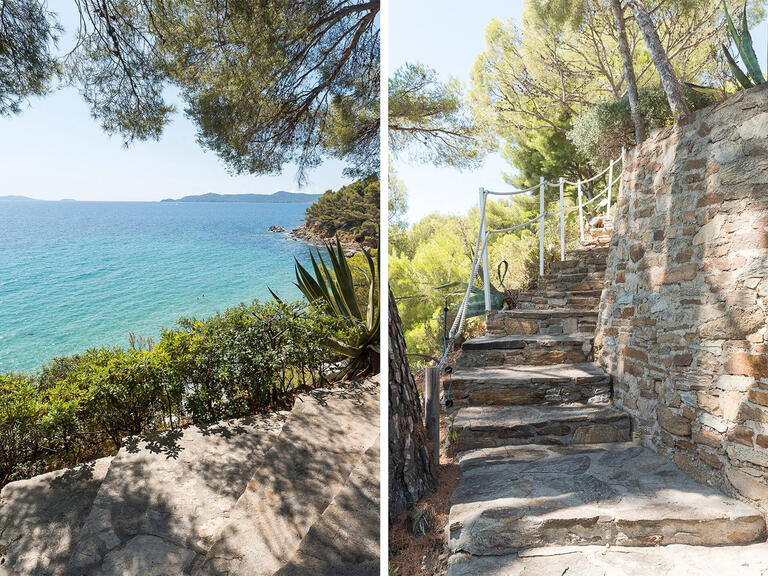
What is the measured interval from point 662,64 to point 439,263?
3434 mm

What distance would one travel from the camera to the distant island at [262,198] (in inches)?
76.2

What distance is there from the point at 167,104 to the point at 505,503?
1.94 m

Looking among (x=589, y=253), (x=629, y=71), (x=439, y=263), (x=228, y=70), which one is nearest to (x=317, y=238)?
(x=228, y=70)

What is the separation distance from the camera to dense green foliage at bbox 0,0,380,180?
155cm

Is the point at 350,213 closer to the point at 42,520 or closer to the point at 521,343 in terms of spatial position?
the point at 521,343

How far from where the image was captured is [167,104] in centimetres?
185

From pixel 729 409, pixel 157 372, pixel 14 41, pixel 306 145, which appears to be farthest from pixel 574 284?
pixel 14 41

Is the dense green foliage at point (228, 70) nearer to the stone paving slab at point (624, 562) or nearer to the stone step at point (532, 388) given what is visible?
the stone step at point (532, 388)

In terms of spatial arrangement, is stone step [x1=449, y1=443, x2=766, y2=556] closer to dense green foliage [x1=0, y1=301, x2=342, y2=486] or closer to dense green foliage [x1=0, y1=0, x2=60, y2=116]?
dense green foliage [x1=0, y1=301, x2=342, y2=486]

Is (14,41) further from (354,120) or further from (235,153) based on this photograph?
(354,120)

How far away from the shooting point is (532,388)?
2188 millimetres

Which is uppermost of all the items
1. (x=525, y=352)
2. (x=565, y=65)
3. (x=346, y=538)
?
(x=565, y=65)

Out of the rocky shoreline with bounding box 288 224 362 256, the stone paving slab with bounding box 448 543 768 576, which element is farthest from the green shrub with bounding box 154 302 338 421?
the stone paving slab with bounding box 448 543 768 576

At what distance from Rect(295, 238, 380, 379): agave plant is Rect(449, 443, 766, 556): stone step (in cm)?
90
